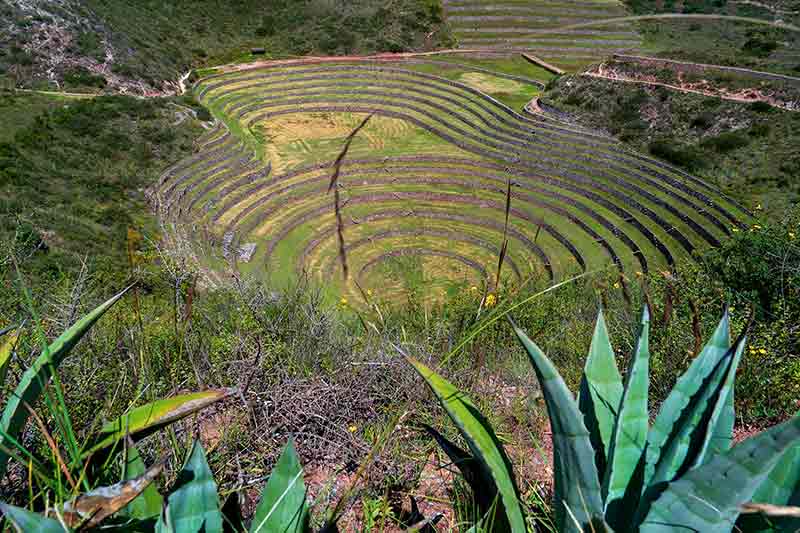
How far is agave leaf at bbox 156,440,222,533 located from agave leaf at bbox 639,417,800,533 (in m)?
1.47

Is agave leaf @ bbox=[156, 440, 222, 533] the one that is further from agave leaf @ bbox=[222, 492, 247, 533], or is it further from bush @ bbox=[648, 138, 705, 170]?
bush @ bbox=[648, 138, 705, 170]

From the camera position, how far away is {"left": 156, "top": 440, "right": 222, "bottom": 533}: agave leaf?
6.92 feet

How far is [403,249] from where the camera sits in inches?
772

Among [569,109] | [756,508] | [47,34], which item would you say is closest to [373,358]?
[756,508]

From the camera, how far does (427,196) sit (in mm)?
22328

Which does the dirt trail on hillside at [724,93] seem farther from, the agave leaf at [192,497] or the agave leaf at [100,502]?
the agave leaf at [100,502]

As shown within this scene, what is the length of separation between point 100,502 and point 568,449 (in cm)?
149

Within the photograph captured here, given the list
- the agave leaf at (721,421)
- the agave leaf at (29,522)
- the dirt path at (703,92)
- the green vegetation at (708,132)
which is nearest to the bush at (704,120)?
the green vegetation at (708,132)

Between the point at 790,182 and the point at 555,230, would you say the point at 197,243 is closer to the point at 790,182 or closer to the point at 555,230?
the point at 555,230

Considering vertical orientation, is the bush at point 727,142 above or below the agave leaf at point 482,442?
below

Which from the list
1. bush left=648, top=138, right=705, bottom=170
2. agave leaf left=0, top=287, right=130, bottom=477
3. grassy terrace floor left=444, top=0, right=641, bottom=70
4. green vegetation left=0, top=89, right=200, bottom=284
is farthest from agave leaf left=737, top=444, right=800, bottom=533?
grassy terrace floor left=444, top=0, right=641, bottom=70

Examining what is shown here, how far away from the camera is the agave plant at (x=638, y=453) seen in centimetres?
177

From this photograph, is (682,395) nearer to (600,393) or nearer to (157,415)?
(600,393)

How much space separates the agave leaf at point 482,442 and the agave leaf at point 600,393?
1.36 feet
